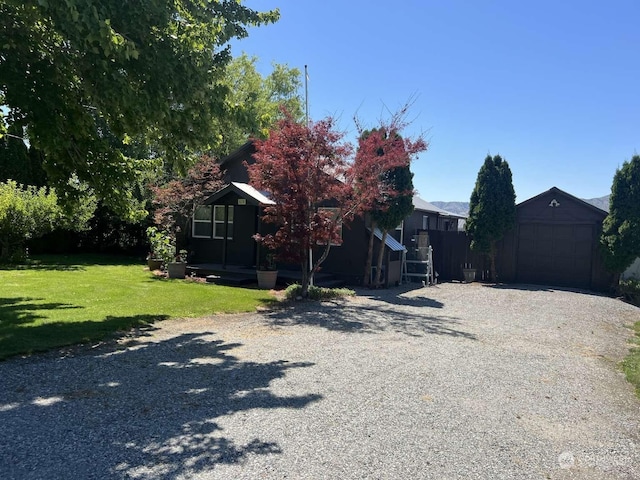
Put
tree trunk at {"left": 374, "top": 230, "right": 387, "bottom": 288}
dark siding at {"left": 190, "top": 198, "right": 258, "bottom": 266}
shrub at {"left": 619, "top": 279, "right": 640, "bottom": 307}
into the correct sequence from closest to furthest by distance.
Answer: shrub at {"left": 619, "top": 279, "right": 640, "bottom": 307}
tree trunk at {"left": 374, "top": 230, "right": 387, "bottom": 288}
dark siding at {"left": 190, "top": 198, "right": 258, "bottom": 266}

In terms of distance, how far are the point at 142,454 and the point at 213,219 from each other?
1527 centimetres

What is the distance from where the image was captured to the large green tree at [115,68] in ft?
18.2


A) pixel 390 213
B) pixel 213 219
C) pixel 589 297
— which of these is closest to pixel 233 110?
pixel 390 213

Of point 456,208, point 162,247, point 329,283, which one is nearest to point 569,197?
point 329,283

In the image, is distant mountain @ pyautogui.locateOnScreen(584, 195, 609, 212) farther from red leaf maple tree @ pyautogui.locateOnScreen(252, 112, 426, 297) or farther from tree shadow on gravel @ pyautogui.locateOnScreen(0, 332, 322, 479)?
tree shadow on gravel @ pyautogui.locateOnScreen(0, 332, 322, 479)

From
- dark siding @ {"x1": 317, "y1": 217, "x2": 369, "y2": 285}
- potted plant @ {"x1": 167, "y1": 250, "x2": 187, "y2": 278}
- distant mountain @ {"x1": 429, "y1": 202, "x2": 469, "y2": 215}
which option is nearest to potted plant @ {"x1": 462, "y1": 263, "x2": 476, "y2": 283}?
distant mountain @ {"x1": 429, "y1": 202, "x2": 469, "y2": 215}

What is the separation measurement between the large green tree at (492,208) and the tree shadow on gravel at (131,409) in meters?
13.1

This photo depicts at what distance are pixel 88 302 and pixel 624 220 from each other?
1565 cm

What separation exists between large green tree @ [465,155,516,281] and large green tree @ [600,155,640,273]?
320 centimetres

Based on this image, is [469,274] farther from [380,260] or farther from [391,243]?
[380,260]

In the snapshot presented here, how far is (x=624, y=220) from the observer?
14.8 meters

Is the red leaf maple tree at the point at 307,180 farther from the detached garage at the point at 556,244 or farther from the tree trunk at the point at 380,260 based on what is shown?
the detached garage at the point at 556,244

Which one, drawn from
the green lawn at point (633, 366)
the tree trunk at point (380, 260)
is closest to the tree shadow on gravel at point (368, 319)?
the green lawn at point (633, 366)

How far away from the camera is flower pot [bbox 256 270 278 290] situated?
1385 cm
